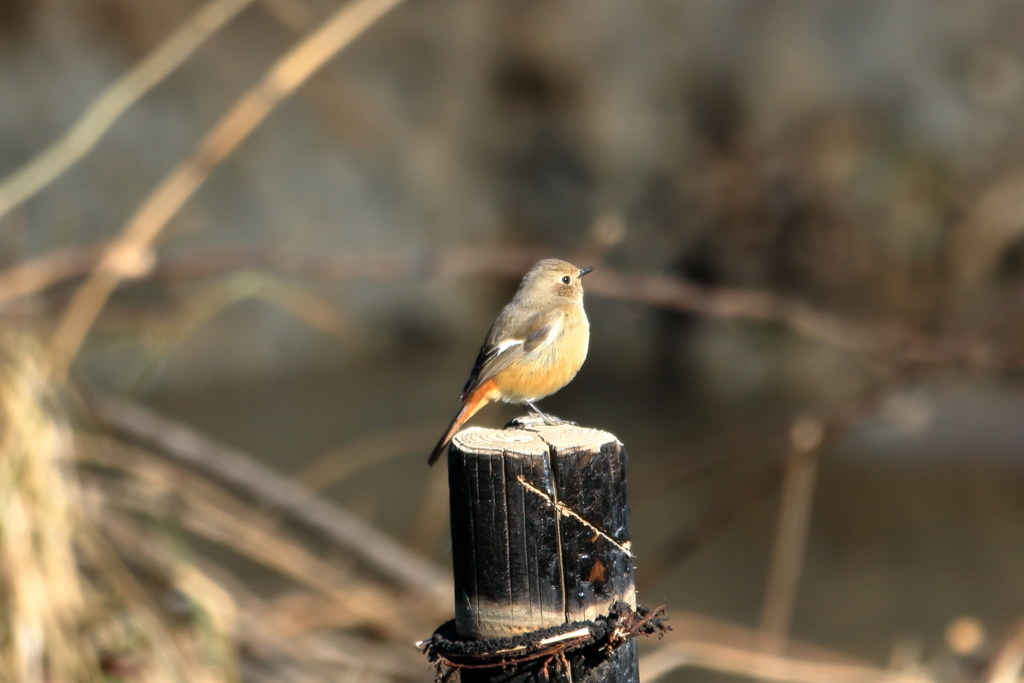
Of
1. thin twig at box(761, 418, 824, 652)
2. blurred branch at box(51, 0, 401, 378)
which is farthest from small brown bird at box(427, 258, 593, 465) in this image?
thin twig at box(761, 418, 824, 652)

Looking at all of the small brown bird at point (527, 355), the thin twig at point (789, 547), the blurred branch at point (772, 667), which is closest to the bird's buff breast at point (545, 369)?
the small brown bird at point (527, 355)

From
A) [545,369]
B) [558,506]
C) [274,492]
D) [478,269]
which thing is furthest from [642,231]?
[558,506]

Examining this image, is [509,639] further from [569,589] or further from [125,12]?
[125,12]

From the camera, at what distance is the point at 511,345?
354cm

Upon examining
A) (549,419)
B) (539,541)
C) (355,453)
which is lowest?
(539,541)

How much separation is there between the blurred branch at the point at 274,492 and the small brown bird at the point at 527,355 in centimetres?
167

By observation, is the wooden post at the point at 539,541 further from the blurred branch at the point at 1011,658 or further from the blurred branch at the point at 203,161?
the blurred branch at the point at 1011,658

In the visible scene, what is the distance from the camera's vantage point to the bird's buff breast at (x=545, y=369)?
11.6 ft

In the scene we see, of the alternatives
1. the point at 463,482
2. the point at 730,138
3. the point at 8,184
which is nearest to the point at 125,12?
the point at 730,138

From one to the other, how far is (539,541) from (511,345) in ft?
4.86

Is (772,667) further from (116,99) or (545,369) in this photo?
Answer: (116,99)

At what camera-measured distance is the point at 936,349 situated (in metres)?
4.44

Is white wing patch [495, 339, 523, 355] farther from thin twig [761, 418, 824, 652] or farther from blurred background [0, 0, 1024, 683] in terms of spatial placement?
thin twig [761, 418, 824, 652]

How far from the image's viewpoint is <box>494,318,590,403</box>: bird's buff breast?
11.6 ft
